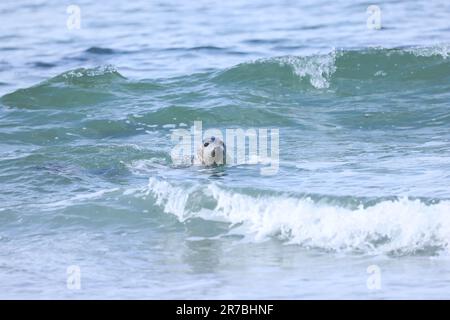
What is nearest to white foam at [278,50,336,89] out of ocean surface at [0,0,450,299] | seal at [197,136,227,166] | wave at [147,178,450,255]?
ocean surface at [0,0,450,299]

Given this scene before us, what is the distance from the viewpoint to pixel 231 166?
1252cm

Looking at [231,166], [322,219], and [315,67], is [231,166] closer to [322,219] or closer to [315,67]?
[322,219]

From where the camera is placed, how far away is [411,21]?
874 inches

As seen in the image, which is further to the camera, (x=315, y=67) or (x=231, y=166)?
(x=315, y=67)

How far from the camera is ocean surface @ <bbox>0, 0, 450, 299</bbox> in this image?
9.02m

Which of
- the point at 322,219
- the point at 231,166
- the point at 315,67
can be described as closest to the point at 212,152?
the point at 231,166

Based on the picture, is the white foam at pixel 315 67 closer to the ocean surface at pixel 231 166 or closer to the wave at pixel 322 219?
the ocean surface at pixel 231 166

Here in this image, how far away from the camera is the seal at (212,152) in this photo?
12250mm

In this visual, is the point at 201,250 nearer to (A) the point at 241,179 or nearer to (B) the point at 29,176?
(A) the point at 241,179

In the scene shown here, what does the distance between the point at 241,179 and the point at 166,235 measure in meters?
1.66

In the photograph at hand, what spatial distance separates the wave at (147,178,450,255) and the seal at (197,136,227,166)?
102 centimetres

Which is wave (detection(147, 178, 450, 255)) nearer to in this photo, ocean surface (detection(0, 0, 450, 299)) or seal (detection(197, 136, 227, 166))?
ocean surface (detection(0, 0, 450, 299))

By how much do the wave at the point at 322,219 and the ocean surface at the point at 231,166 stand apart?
0.02 m

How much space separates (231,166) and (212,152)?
0.37 m
